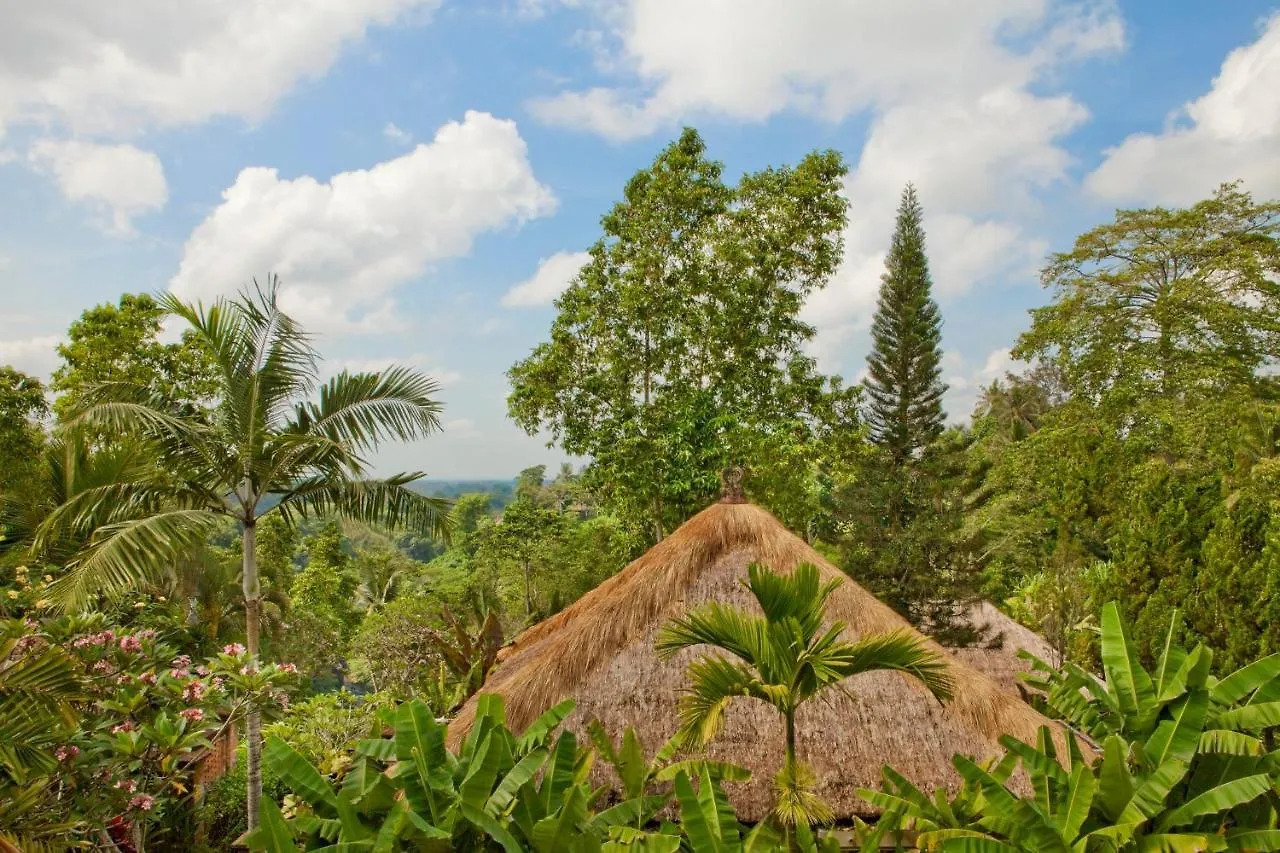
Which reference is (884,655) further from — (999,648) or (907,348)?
(907,348)

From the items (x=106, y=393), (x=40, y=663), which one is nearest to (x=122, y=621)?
(x=106, y=393)

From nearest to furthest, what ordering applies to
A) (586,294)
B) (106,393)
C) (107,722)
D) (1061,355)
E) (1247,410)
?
Result: (107,722) < (106,393) < (1247,410) < (586,294) < (1061,355)

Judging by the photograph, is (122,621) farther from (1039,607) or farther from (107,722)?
(1039,607)

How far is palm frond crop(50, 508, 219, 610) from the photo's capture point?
4.56 m

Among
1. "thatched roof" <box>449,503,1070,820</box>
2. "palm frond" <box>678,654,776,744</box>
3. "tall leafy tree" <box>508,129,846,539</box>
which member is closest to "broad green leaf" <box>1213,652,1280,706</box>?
"thatched roof" <box>449,503,1070,820</box>

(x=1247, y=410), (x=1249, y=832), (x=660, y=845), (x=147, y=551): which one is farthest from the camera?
(x=1247, y=410)

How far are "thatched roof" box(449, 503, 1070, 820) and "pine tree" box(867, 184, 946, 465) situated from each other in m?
15.8

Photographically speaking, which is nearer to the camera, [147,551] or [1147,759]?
[1147,759]

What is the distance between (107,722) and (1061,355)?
17.3 meters

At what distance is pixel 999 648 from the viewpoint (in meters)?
9.17

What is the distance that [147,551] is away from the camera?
4.80 metres

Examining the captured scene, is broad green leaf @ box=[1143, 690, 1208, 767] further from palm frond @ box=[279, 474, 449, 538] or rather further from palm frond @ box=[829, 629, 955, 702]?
palm frond @ box=[279, 474, 449, 538]

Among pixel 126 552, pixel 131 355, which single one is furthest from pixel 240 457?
pixel 131 355

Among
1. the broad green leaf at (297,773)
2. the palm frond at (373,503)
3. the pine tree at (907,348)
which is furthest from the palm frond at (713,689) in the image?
the pine tree at (907,348)
